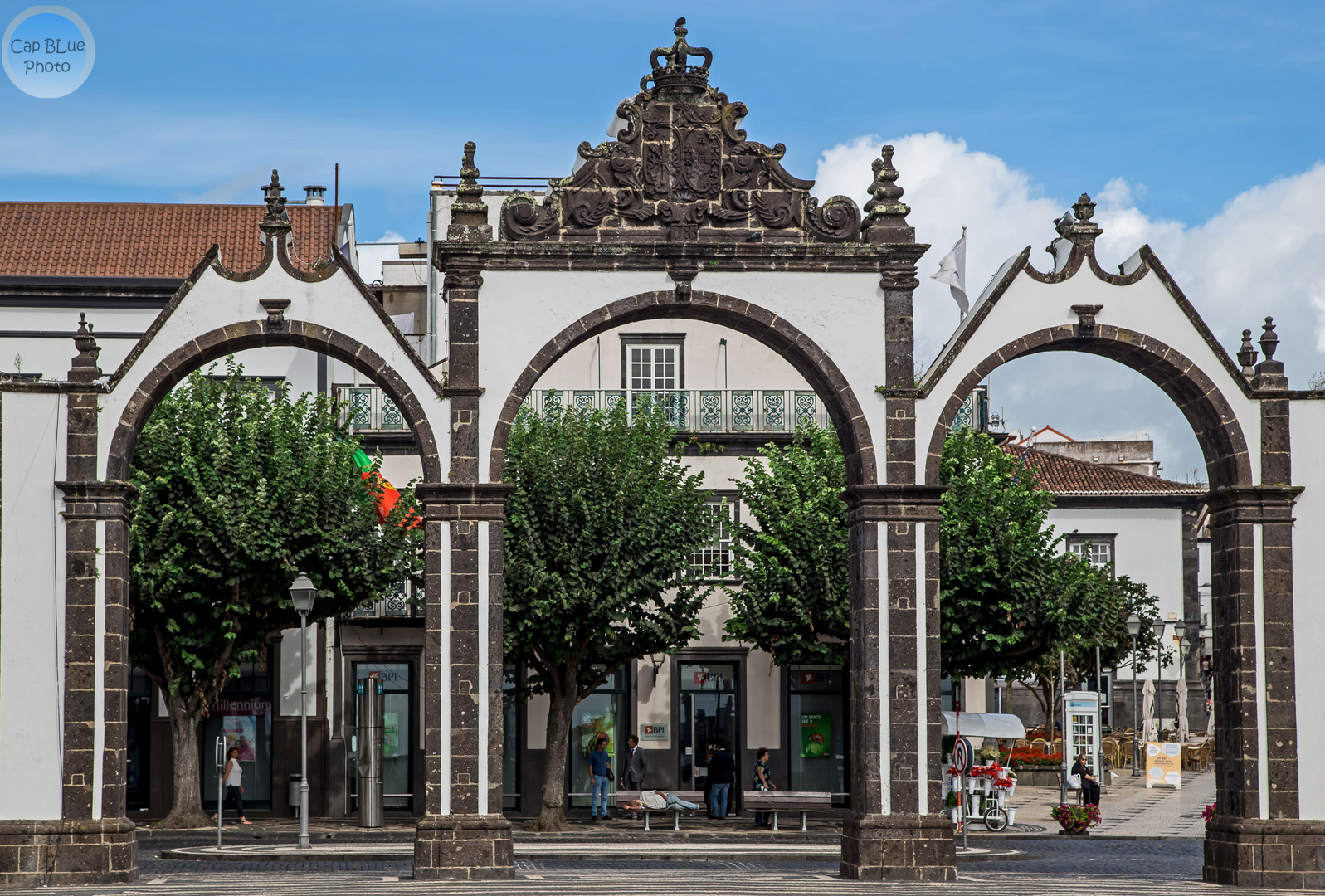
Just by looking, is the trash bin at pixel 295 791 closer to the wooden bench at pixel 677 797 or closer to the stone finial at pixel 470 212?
Answer: the wooden bench at pixel 677 797

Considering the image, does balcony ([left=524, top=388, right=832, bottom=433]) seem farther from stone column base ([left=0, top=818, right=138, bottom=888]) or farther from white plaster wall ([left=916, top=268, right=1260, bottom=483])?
stone column base ([left=0, top=818, right=138, bottom=888])

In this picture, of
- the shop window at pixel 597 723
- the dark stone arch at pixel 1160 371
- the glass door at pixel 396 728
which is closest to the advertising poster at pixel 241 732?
the glass door at pixel 396 728

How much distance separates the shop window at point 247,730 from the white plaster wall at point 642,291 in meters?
16.0

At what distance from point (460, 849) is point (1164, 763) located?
84.2 feet

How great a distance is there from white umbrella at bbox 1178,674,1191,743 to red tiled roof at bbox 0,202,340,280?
26642mm

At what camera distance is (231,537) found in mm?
26172

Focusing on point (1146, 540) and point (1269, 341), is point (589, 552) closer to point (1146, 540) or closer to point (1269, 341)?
point (1269, 341)

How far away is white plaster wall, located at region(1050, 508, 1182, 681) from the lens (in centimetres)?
5016

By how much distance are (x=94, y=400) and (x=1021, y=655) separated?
58.7 feet

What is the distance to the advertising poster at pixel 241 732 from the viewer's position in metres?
31.7

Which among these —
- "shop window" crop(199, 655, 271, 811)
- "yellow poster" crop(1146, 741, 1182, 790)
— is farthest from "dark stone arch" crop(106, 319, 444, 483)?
"yellow poster" crop(1146, 741, 1182, 790)

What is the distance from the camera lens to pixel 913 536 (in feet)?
57.8

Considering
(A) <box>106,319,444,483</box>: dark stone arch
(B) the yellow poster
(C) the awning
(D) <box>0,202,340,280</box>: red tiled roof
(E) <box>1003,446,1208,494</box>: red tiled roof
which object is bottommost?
(B) the yellow poster

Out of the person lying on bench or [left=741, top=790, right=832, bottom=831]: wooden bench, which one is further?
[left=741, top=790, right=832, bottom=831]: wooden bench
